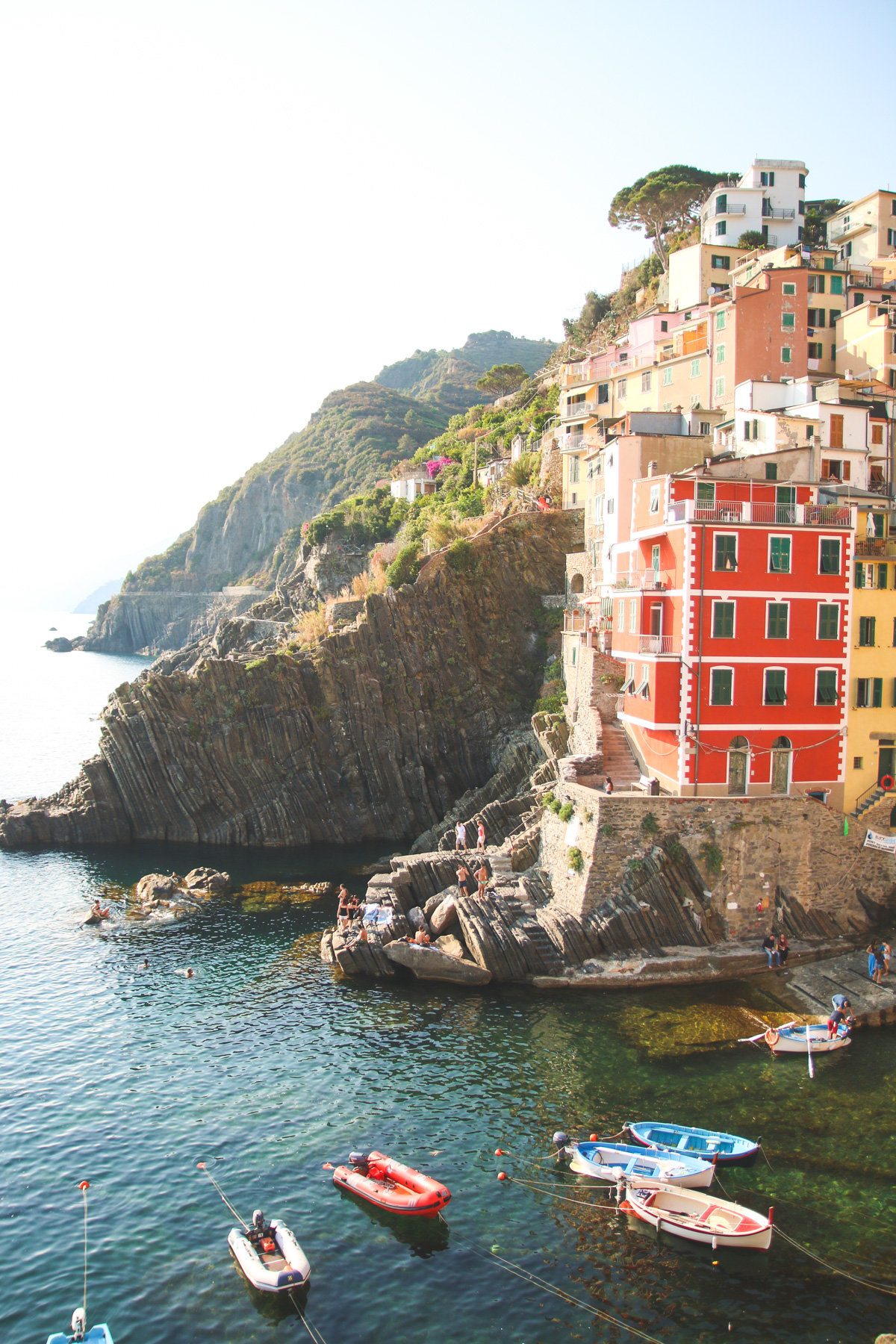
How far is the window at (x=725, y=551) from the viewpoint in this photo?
3947 centimetres

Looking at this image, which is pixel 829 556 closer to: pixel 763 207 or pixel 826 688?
pixel 826 688

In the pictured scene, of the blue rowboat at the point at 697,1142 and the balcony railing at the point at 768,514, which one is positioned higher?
the balcony railing at the point at 768,514

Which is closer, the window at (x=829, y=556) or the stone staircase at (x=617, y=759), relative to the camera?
the window at (x=829, y=556)

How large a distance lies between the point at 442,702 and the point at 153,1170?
41452 millimetres

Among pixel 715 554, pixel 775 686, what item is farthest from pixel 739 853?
pixel 715 554

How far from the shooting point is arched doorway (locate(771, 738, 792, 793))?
40.5m

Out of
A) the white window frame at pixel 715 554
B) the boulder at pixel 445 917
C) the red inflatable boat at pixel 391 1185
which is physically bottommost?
the red inflatable boat at pixel 391 1185

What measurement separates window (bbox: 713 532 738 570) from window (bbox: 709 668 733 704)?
4.63m

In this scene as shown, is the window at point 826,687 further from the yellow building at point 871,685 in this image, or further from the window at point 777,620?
the window at point 777,620

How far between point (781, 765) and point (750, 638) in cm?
602

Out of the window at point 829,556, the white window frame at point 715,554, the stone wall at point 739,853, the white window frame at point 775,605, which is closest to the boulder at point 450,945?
the stone wall at point 739,853

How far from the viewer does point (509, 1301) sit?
842 inches

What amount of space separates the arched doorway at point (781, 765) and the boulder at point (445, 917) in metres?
15.7

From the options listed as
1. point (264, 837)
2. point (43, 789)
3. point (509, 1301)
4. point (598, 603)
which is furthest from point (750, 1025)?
point (43, 789)
